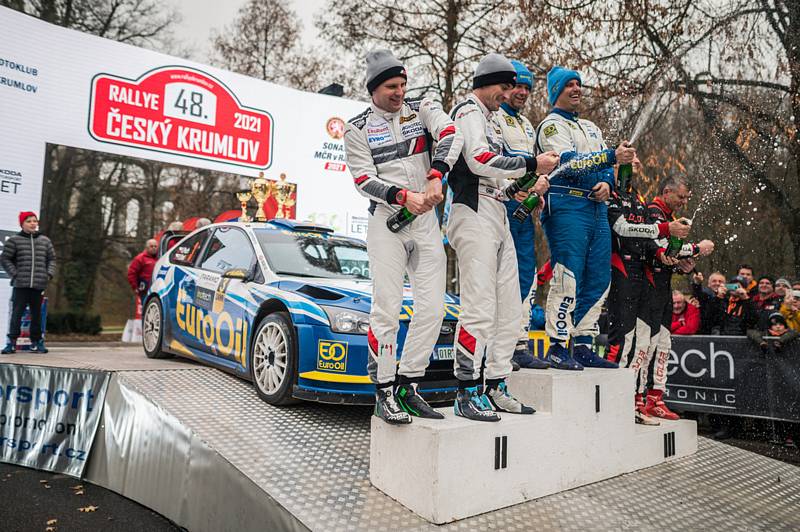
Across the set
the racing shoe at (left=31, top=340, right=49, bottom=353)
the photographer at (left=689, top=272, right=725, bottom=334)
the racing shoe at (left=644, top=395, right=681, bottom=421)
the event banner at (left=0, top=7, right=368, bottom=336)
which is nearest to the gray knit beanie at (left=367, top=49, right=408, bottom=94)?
the racing shoe at (left=644, top=395, right=681, bottom=421)

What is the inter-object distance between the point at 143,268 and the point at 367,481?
25.9ft

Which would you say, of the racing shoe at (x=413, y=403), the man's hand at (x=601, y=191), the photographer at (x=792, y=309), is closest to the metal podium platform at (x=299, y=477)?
the racing shoe at (x=413, y=403)

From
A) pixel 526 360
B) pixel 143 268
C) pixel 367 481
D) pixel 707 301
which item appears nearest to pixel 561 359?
pixel 526 360

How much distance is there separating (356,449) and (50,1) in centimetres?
1932

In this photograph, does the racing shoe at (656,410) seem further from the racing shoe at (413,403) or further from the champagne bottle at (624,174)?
the racing shoe at (413,403)

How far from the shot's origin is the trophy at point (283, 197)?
35.5 feet

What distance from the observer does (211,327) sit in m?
5.11

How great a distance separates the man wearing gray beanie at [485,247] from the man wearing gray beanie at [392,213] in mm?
143

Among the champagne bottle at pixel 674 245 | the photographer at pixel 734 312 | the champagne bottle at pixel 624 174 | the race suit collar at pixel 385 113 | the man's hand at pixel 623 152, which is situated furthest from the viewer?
the photographer at pixel 734 312

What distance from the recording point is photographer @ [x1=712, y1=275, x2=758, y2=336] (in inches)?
269

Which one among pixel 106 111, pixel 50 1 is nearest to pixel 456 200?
pixel 106 111

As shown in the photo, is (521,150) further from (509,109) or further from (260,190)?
(260,190)

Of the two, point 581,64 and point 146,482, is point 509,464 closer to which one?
point 146,482

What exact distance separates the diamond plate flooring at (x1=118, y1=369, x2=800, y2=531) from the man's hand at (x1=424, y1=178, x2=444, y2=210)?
4.84 feet
